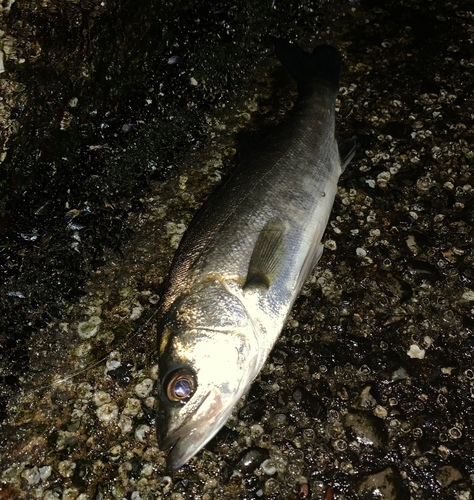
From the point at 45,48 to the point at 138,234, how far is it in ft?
5.09

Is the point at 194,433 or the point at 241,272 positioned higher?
the point at 241,272

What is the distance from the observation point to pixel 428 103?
4012 millimetres

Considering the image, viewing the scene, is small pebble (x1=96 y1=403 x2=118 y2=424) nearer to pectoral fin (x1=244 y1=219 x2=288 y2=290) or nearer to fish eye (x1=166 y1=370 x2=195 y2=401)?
fish eye (x1=166 y1=370 x2=195 y2=401)

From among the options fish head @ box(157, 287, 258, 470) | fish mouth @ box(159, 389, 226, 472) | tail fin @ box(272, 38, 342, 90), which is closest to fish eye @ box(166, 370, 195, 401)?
fish head @ box(157, 287, 258, 470)

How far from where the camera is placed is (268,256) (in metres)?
2.69

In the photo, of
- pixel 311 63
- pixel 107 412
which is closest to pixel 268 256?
pixel 107 412

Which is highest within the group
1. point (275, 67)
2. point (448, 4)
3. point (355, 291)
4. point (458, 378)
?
point (448, 4)

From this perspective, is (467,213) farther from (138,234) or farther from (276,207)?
(138,234)

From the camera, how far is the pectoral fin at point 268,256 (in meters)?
2.63

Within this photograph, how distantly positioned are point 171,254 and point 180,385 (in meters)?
1.31

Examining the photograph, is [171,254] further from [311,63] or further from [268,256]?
[311,63]

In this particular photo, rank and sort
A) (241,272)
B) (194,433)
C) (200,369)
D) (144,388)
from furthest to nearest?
(144,388), (241,272), (200,369), (194,433)

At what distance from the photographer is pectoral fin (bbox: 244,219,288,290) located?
104 inches

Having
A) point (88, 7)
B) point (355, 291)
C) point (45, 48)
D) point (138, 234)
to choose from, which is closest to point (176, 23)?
point (88, 7)
